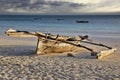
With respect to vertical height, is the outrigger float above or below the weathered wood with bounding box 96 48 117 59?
above

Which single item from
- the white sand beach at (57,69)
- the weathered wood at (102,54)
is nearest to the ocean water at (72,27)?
the weathered wood at (102,54)

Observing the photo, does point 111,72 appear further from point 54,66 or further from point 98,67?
point 54,66

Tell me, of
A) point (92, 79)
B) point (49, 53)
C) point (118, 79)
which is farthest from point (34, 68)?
point (49, 53)

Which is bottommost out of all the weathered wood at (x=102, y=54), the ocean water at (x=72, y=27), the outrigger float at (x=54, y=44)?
the ocean water at (x=72, y=27)

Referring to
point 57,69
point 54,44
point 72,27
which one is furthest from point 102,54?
point 72,27

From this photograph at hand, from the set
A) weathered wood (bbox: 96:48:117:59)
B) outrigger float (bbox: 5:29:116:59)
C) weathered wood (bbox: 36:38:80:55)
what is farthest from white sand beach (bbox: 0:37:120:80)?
weathered wood (bbox: 36:38:80:55)

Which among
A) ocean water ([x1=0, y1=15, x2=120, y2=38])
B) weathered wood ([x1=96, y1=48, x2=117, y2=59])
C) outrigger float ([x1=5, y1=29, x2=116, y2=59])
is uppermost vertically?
outrigger float ([x1=5, y1=29, x2=116, y2=59])

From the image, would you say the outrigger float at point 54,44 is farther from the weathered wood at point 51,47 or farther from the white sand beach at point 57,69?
the white sand beach at point 57,69

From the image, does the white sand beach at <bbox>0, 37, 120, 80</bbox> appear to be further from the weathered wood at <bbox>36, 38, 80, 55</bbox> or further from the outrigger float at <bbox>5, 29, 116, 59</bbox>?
the weathered wood at <bbox>36, 38, 80, 55</bbox>

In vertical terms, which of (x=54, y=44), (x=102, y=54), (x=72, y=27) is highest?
(x=54, y=44)

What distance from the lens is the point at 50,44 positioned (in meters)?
15.1

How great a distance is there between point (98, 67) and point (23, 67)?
297 centimetres

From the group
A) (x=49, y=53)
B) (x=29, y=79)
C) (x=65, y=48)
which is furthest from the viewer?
(x=65, y=48)

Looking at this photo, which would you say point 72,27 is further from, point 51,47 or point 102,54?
point 102,54
